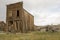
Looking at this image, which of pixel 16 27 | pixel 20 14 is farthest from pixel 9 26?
pixel 20 14

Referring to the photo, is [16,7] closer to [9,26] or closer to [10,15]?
[10,15]

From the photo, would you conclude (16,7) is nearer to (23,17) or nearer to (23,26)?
(23,17)

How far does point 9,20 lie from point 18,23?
116 inches

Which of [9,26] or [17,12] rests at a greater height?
[17,12]

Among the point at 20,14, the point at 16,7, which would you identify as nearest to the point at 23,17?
the point at 20,14

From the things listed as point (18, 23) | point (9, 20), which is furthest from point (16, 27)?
point (9, 20)

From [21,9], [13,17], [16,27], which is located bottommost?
[16,27]

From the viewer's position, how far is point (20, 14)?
1233 inches

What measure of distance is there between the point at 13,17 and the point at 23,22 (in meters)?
2.99

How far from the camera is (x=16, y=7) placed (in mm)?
31750

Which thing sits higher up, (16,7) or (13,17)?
(16,7)

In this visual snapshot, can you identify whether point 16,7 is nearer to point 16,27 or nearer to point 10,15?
point 10,15

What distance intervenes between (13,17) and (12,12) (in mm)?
1382

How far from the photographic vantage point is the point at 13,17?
31953mm
